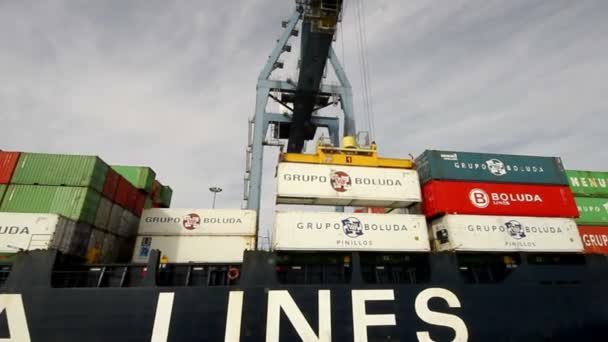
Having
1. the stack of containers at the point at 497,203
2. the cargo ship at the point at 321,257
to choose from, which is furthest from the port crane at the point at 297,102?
the stack of containers at the point at 497,203

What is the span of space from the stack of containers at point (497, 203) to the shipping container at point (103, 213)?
16814mm

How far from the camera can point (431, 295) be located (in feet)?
41.7

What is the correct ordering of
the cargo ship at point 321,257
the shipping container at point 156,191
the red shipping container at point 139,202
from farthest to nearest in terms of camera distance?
the shipping container at point 156,191
the red shipping container at point 139,202
the cargo ship at point 321,257

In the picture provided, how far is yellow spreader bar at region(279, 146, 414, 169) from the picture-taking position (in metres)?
16.1

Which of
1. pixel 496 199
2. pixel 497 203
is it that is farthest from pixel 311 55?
pixel 497 203

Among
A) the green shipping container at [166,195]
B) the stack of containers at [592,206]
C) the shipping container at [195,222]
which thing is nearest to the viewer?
the shipping container at [195,222]

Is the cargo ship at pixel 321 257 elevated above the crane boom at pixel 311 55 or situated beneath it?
situated beneath

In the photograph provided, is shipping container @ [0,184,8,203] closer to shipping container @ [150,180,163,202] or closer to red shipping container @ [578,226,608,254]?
shipping container @ [150,180,163,202]

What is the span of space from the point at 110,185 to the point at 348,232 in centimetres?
1281

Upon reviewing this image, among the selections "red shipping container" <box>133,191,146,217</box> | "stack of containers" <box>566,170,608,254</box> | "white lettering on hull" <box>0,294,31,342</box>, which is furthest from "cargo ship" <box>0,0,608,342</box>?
"red shipping container" <box>133,191,146,217</box>

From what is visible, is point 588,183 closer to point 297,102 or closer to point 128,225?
point 297,102

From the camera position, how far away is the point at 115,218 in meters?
16.5

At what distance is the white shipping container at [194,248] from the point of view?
17.1m

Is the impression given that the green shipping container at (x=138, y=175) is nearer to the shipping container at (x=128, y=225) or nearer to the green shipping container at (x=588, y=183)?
the shipping container at (x=128, y=225)
